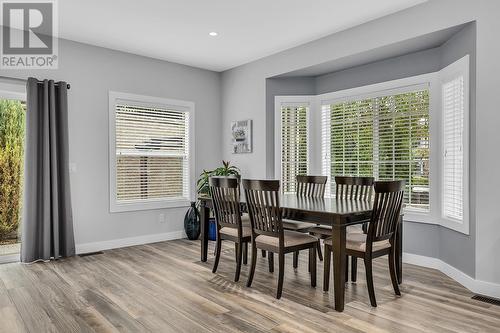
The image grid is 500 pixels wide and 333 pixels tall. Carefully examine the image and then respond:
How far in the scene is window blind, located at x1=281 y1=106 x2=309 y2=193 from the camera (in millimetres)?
5547

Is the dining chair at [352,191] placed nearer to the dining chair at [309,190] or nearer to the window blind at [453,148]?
the dining chair at [309,190]

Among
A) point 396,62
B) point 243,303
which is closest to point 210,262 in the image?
point 243,303

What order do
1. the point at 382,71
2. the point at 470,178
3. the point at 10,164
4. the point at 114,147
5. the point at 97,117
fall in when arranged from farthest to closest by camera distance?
the point at 114,147 → the point at 97,117 → the point at 382,71 → the point at 10,164 → the point at 470,178

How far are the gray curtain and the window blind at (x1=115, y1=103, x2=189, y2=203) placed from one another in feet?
2.63

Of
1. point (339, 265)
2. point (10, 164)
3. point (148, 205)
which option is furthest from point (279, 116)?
point (10, 164)

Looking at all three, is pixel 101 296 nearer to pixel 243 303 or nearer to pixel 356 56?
pixel 243 303

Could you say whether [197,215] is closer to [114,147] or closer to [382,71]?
[114,147]

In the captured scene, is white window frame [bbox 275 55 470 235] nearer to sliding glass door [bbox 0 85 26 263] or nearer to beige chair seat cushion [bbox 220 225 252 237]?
beige chair seat cushion [bbox 220 225 252 237]

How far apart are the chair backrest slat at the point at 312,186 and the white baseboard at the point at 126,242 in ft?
7.54

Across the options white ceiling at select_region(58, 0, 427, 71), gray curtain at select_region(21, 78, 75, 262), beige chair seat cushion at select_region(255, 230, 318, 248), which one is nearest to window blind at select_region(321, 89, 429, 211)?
white ceiling at select_region(58, 0, 427, 71)

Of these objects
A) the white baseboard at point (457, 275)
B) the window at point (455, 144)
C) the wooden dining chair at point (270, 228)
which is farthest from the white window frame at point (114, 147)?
the window at point (455, 144)

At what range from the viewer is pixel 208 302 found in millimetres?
3082

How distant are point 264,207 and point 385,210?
3.44 ft

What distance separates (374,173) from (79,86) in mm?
4128
